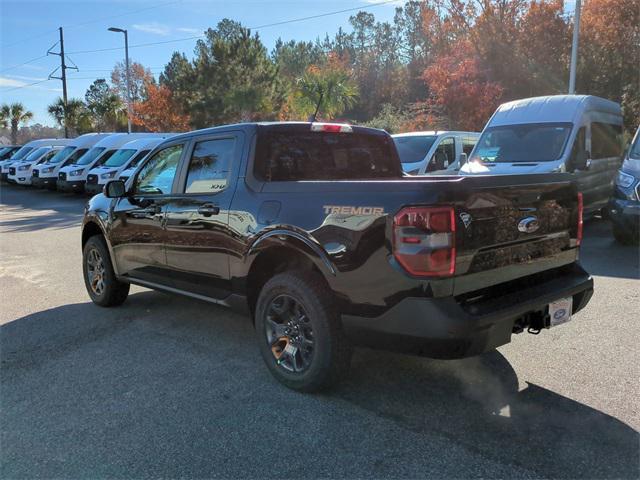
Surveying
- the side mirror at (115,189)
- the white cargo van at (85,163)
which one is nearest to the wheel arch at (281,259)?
the side mirror at (115,189)

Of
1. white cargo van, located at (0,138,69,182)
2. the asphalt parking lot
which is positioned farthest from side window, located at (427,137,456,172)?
white cargo van, located at (0,138,69,182)

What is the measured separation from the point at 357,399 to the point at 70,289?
4.62 metres

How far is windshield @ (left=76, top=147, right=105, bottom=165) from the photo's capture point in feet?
67.7

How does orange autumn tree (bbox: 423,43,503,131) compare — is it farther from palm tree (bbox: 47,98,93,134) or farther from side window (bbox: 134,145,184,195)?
palm tree (bbox: 47,98,93,134)

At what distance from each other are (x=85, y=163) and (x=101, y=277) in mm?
16366

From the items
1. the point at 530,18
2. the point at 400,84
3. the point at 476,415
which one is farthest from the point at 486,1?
the point at 476,415

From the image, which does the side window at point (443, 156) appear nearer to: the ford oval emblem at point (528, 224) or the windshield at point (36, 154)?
the ford oval emblem at point (528, 224)

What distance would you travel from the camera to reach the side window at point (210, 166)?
4246 millimetres

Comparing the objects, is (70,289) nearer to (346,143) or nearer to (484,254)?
(346,143)

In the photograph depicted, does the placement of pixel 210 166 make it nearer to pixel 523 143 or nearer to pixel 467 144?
pixel 523 143

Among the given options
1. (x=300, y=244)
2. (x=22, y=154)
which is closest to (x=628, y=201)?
(x=300, y=244)

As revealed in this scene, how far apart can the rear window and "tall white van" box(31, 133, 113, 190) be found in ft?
65.8

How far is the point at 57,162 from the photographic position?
2253 centimetres

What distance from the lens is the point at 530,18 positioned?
25484 mm
